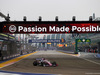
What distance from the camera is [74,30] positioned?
25641mm

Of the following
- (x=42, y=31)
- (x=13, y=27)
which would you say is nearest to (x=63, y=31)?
(x=42, y=31)

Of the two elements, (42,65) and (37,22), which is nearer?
(42,65)

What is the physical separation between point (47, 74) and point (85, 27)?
15.8m

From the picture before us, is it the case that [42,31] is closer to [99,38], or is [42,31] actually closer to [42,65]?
[42,65]

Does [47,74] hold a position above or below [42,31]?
below

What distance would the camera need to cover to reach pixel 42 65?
17.3 meters

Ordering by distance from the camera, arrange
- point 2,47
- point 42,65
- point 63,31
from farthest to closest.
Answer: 1. point 63,31
2. point 2,47
3. point 42,65

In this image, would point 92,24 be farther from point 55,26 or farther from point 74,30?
point 55,26

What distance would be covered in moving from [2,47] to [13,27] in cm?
415

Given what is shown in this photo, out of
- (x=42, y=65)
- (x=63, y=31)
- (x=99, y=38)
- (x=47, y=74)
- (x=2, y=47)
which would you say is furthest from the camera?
(x=99, y=38)

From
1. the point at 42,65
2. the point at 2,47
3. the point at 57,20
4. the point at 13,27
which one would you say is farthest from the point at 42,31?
the point at 42,65

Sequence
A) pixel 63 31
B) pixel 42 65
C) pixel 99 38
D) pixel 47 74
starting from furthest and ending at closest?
pixel 99 38, pixel 63 31, pixel 42 65, pixel 47 74

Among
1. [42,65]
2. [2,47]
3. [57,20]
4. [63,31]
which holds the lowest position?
[42,65]

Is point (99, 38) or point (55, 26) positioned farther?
point (99, 38)
